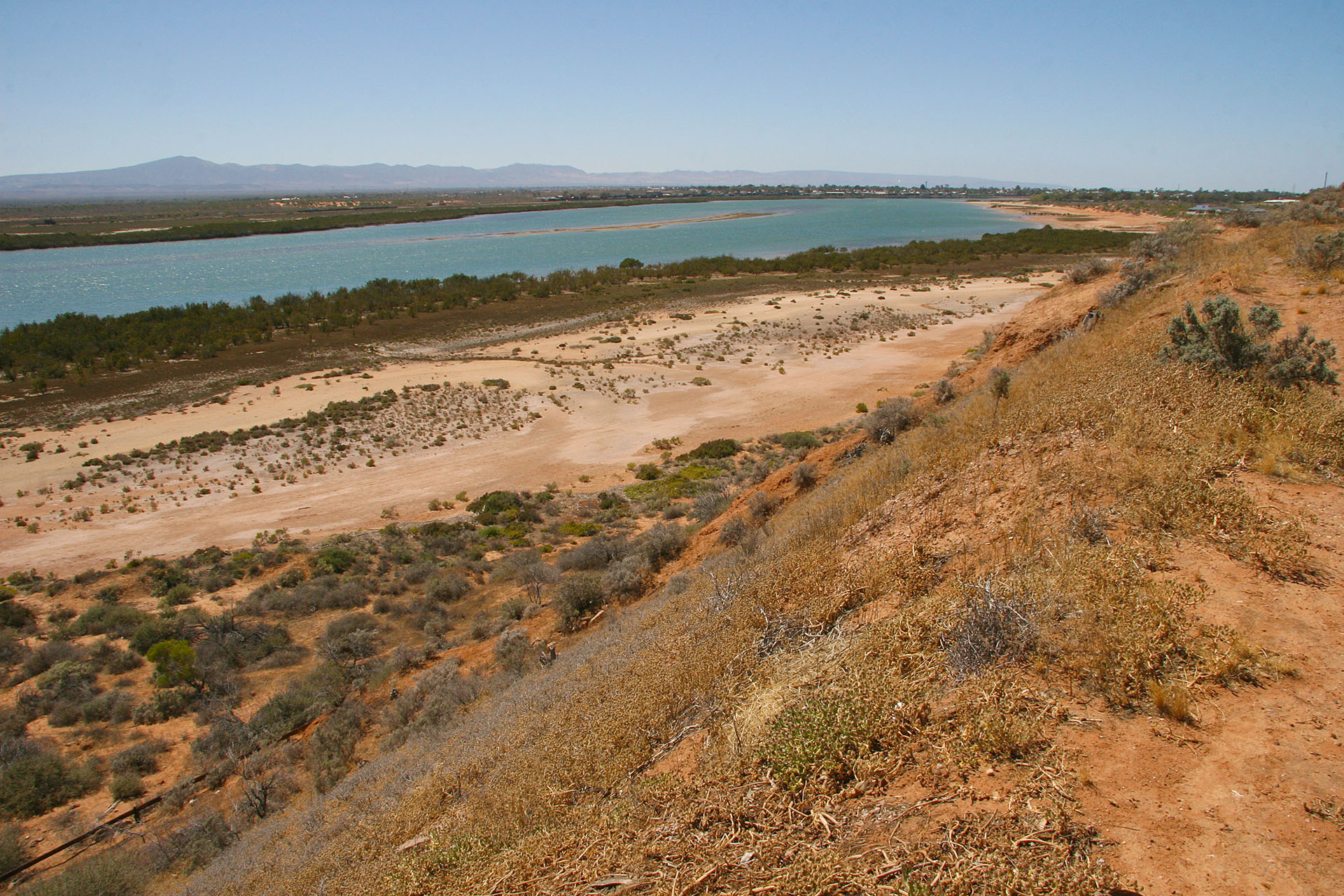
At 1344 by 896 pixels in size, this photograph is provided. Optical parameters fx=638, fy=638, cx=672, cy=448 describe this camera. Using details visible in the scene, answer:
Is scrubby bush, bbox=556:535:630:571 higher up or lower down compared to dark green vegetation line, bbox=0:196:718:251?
lower down

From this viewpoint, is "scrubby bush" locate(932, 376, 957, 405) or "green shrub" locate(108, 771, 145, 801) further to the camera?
"scrubby bush" locate(932, 376, 957, 405)

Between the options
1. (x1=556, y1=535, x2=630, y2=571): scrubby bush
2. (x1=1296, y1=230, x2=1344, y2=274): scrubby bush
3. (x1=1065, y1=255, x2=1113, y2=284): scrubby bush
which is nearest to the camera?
(x1=1296, y1=230, x2=1344, y2=274): scrubby bush

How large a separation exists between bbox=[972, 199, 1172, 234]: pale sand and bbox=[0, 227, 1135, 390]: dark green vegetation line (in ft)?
46.8

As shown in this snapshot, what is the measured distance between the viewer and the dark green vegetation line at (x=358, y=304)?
36.4 metres

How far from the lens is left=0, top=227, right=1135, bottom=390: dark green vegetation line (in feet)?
119

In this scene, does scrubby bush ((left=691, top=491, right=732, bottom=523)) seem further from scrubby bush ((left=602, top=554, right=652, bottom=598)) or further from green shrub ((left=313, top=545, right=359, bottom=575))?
green shrub ((left=313, top=545, right=359, bottom=575))

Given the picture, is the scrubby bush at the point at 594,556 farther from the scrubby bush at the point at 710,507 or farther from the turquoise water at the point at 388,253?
the turquoise water at the point at 388,253

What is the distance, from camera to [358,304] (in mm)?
49469

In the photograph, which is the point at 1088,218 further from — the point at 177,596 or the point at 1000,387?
the point at 177,596

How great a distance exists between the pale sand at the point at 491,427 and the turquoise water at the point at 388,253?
113ft

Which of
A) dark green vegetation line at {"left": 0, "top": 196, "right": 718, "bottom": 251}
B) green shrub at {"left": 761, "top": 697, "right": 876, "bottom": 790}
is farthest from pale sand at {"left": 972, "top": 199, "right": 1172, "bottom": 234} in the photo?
dark green vegetation line at {"left": 0, "top": 196, "right": 718, "bottom": 251}

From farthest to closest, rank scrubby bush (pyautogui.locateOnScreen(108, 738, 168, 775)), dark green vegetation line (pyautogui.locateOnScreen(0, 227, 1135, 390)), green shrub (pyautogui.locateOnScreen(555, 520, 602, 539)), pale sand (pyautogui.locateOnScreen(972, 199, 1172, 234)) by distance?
pale sand (pyautogui.locateOnScreen(972, 199, 1172, 234))
dark green vegetation line (pyautogui.locateOnScreen(0, 227, 1135, 390))
green shrub (pyautogui.locateOnScreen(555, 520, 602, 539))
scrubby bush (pyautogui.locateOnScreen(108, 738, 168, 775))

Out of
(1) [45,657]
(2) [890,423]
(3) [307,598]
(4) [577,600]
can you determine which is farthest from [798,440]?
(1) [45,657]

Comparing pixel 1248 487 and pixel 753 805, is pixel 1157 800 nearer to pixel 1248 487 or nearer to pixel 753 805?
pixel 753 805
